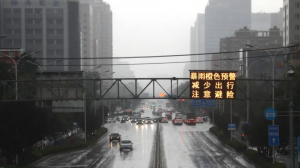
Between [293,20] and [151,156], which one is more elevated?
[293,20]

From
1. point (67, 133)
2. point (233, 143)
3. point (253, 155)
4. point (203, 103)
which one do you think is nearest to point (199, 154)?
point (253, 155)

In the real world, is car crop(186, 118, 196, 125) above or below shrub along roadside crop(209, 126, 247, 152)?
below

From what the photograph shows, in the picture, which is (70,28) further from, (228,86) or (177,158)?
(228,86)

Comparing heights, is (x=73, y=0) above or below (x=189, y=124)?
above

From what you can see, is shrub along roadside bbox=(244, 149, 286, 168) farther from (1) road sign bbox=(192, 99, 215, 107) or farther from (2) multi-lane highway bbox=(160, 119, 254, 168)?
(1) road sign bbox=(192, 99, 215, 107)

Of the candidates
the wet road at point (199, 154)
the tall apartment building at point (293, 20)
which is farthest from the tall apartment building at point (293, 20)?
the wet road at point (199, 154)

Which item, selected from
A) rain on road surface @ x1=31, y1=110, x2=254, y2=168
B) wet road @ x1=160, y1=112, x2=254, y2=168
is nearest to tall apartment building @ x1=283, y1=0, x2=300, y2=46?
wet road @ x1=160, y1=112, x2=254, y2=168

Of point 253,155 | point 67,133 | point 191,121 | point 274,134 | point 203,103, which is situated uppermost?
point 203,103

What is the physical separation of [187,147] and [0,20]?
314 ft

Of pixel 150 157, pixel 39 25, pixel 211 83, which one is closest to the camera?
pixel 211 83

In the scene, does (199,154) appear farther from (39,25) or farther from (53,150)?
(39,25)

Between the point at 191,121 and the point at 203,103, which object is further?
the point at 191,121

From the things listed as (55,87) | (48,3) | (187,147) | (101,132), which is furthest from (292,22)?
(55,87)

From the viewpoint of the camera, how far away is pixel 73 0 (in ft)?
509
